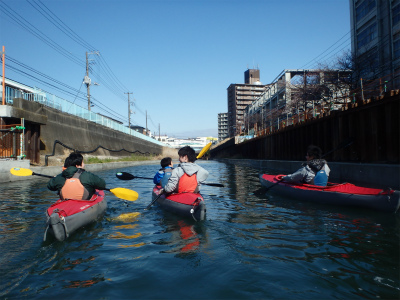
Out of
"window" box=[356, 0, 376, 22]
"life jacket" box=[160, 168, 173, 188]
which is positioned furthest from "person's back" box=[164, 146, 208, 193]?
"window" box=[356, 0, 376, 22]

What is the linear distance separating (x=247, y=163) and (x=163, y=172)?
90.5 ft

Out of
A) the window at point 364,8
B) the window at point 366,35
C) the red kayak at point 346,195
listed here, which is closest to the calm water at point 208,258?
the red kayak at point 346,195

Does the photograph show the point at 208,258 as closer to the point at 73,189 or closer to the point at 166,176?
the point at 73,189

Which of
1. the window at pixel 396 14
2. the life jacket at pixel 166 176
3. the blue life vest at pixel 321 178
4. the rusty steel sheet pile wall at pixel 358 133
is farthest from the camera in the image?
the window at pixel 396 14

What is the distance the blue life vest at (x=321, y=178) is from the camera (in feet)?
29.5

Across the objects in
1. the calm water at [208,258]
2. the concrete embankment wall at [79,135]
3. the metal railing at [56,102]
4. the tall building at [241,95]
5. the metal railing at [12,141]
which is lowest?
the calm water at [208,258]

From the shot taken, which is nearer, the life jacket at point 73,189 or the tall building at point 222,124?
the life jacket at point 73,189

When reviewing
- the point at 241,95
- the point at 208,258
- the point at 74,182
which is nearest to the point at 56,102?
the point at 74,182

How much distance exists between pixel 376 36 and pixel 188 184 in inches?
1392

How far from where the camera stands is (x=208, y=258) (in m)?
4.39

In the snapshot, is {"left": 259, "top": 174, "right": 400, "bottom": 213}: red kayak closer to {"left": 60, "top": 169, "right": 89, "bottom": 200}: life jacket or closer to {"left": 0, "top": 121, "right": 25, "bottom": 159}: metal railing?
{"left": 60, "top": 169, "right": 89, "bottom": 200}: life jacket

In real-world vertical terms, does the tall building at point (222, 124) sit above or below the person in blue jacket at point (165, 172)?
above

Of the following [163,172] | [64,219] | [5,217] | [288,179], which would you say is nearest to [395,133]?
[288,179]

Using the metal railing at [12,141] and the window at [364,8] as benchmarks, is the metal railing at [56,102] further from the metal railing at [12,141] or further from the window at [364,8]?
the window at [364,8]
